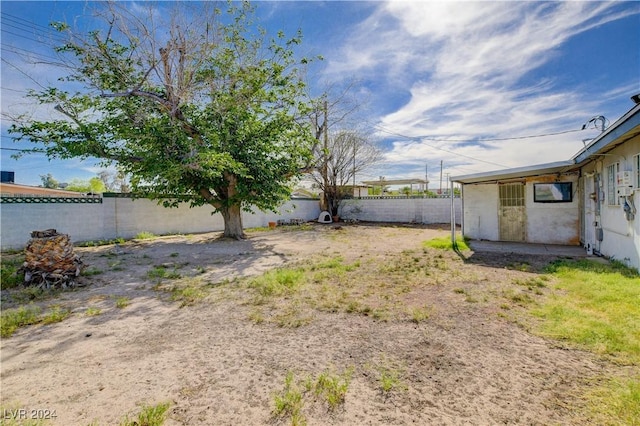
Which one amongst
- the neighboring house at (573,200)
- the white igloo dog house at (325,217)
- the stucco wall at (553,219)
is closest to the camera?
the neighboring house at (573,200)

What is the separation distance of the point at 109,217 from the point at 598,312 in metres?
12.9

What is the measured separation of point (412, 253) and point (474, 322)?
464 cm

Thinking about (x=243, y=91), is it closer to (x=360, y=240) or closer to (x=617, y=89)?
(x=360, y=240)

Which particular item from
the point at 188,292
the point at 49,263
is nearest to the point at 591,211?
the point at 188,292

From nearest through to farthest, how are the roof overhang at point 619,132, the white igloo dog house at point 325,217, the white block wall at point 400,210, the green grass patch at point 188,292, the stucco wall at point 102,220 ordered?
1. the roof overhang at point 619,132
2. the green grass patch at point 188,292
3. the stucco wall at point 102,220
4. the white block wall at point 400,210
5. the white igloo dog house at point 325,217

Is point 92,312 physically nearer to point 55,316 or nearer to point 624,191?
point 55,316

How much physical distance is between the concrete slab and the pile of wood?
9.28m

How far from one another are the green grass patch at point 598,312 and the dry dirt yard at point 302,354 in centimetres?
27

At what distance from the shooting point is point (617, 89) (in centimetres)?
890

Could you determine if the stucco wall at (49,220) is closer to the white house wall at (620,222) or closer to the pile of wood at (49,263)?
the pile of wood at (49,263)

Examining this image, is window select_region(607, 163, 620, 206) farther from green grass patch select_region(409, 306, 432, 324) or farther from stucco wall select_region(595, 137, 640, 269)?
green grass patch select_region(409, 306, 432, 324)

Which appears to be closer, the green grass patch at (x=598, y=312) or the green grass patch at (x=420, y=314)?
the green grass patch at (x=598, y=312)

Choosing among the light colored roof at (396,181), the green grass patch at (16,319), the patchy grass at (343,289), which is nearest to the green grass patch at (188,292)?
the patchy grass at (343,289)

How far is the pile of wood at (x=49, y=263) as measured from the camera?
5.10 m
